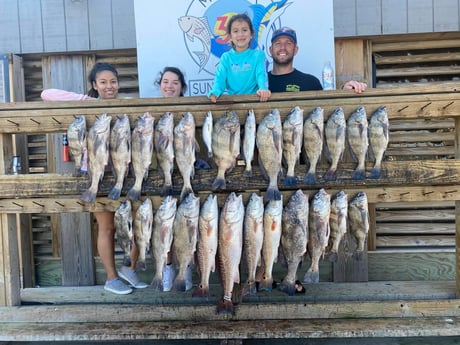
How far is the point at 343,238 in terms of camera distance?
2805mm

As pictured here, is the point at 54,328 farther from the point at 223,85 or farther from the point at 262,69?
the point at 262,69

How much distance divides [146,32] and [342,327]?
2920 mm

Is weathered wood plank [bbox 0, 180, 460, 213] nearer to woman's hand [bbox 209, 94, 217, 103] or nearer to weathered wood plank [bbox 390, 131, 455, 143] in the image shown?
woman's hand [bbox 209, 94, 217, 103]

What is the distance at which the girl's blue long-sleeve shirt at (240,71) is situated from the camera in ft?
9.78

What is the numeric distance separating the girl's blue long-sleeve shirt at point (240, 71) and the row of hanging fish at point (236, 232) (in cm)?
91

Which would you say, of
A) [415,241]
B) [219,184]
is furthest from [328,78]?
[415,241]

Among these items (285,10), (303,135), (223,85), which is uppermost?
(285,10)

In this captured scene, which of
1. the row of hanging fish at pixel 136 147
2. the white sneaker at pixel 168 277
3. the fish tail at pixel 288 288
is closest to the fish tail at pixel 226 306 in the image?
the fish tail at pixel 288 288

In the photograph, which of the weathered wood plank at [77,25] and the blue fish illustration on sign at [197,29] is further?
the weathered wood plank at [77,25]

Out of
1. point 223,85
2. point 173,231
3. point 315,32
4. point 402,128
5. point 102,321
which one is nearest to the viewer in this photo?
point 173,231

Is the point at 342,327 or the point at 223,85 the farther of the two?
the point at 223,85

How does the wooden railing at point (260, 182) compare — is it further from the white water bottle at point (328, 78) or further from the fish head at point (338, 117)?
the white water bottle at point (328, 78)

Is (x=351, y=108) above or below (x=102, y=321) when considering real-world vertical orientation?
above

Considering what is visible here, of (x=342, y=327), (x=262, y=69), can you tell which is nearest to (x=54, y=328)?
(x=342, y=327)
